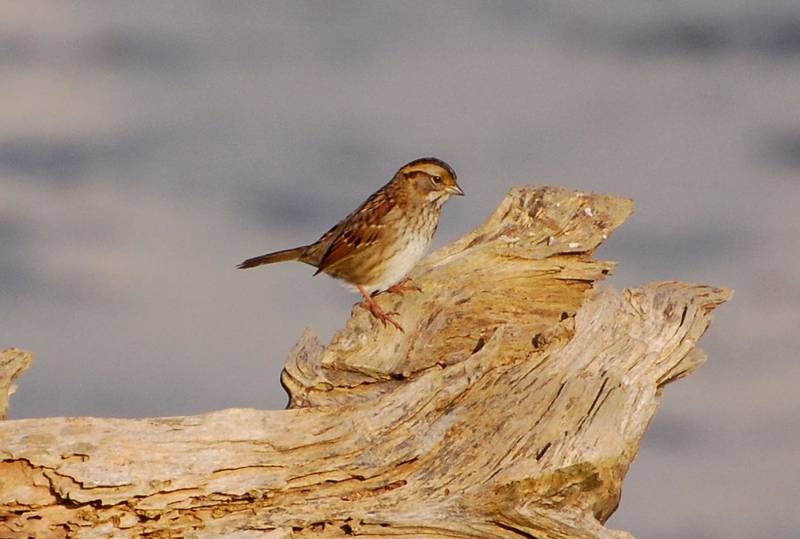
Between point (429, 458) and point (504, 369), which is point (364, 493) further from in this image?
point (504, 369)

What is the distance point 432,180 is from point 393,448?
10.8ft

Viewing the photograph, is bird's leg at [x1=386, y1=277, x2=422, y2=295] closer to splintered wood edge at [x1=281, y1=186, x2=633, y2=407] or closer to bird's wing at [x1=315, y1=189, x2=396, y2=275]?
splintered wood edge at [x1=281, y1=186, x2=633, y2=407]

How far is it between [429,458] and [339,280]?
3089mm

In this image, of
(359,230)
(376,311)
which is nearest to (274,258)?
(359,230)

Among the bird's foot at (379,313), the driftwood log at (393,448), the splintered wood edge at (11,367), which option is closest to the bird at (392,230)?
the bird's foot at (379,313)

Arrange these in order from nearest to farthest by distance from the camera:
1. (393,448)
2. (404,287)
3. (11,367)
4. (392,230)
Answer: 1. (393,448)
2. (11,367)
3. (404,287)
4. (392,230)

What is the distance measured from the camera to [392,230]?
32.0 feet

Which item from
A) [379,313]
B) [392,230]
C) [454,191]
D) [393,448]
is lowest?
[393,448]

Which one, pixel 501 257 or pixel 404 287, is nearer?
pixel 501 257

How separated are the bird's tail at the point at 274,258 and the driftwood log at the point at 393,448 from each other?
2464 millimetres

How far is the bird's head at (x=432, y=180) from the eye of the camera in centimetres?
979

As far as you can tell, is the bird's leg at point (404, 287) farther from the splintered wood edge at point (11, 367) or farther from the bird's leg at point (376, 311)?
the splintered wood edge at point (11, 367)

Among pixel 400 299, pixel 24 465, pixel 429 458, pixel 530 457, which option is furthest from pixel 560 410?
pixel 24 465

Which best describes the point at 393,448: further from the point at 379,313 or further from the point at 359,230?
the point at 359,230
